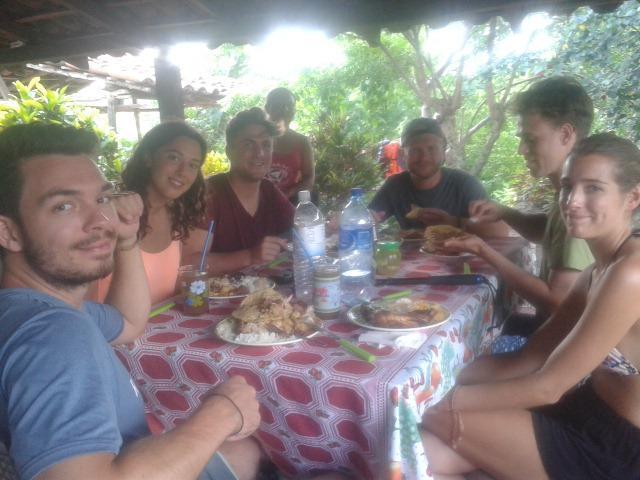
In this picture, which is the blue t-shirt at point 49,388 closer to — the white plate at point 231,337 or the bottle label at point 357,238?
the white plate at point 231,337

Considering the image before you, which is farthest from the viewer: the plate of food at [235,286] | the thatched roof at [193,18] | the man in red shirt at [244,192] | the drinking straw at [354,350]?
the thatched roof at [193,18]

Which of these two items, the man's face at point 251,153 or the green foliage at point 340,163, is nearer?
the man's face at point 251,153

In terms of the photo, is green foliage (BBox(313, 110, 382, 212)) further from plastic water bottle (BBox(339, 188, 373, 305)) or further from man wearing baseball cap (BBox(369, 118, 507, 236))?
plastic water bottle (BBox(339, 188, 373, 305))

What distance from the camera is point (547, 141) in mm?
2277

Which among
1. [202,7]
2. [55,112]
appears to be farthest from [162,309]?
[55,112]

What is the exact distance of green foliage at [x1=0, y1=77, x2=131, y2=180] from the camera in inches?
289

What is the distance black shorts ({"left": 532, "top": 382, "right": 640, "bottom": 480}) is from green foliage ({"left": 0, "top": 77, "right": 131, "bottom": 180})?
6.96 metres

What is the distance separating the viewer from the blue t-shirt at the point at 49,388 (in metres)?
0.81

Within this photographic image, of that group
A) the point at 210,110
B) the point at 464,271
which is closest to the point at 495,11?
the point at 464,271

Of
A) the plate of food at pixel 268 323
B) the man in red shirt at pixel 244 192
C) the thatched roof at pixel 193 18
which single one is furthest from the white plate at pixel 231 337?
the thatched roof at pixel 193 18

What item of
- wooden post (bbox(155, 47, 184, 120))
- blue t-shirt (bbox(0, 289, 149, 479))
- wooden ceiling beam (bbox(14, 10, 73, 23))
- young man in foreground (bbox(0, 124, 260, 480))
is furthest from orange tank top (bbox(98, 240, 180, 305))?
wooden post (bbox(155, 47, 184, 120))

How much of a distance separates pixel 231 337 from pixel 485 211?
1866 mm

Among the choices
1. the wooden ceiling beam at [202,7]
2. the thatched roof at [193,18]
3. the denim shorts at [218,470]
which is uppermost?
the wooden ceiling beam at [202,7]

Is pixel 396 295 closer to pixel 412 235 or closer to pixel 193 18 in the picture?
pixel 412 235
